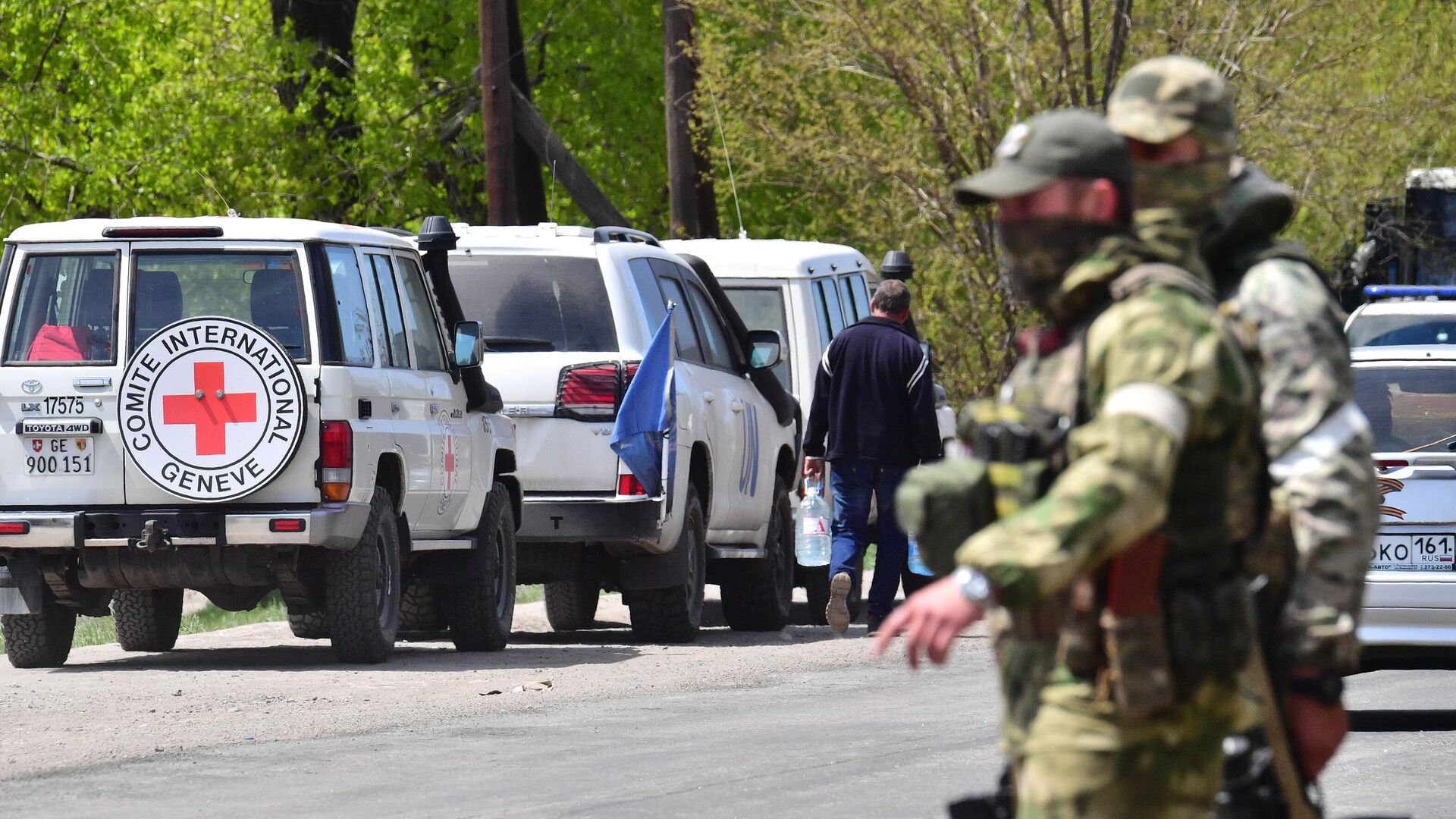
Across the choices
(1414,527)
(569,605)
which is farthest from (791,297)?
(1414,527)

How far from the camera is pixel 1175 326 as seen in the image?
141 inches

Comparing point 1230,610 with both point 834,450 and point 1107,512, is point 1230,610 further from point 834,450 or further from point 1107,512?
point 834,450

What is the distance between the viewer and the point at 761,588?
14.4 meters

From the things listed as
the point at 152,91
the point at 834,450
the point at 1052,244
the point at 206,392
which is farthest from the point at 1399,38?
the point at 1052,244

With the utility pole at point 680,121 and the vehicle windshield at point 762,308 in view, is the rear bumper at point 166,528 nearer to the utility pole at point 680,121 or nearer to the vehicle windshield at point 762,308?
the vehicle windshield at point 762,308

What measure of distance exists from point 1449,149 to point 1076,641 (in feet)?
111

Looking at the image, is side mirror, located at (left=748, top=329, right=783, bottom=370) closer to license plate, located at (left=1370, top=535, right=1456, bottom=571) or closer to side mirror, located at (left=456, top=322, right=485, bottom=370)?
side mirror, located at (left=456, top=322, right=485, bottom=370)

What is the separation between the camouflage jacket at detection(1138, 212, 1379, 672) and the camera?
4137 mm

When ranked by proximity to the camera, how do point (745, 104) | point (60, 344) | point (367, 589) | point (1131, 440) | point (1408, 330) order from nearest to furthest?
point (1131, 440)
point (60, 344)
point (367, 589)
point (1408, 330)
point (745, 104)

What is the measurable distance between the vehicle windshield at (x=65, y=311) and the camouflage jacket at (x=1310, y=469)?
26.0ft

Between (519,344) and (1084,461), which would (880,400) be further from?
(1084,461)

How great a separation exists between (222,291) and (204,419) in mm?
644

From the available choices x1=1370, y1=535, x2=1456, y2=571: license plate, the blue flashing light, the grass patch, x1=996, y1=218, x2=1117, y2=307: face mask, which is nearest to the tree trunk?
the grass patch

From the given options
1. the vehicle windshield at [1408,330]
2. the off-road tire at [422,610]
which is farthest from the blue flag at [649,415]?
Result: the vehicle windshield at [1408,330]
